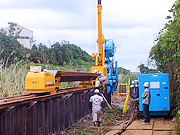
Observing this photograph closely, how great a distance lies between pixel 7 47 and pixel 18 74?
1282 cm

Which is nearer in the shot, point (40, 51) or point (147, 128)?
point (147, 128)

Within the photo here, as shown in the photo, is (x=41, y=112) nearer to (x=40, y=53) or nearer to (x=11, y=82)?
(x=11, y=82)

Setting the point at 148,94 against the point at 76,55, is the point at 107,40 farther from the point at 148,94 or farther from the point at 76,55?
the point at 76,55

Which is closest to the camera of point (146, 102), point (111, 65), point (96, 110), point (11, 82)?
point (146, 102)

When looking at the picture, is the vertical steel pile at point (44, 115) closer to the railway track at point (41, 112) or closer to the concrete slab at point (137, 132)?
the railway track at point (41, 112)

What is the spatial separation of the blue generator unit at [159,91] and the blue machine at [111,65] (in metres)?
7.56

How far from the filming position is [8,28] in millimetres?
34594

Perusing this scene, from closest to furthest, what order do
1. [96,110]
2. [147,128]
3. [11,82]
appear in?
[147,128] → [11,82] → [96,110]

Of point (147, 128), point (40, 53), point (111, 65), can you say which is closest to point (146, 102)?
point (147, 128)

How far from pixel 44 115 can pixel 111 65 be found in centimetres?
1343

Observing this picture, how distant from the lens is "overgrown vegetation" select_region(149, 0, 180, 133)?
1093 cm

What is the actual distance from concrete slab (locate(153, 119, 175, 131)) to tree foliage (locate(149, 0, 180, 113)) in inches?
34.1

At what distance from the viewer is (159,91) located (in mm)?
14711

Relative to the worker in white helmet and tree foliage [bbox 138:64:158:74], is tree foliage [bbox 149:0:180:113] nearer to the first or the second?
the worker in white helmet
